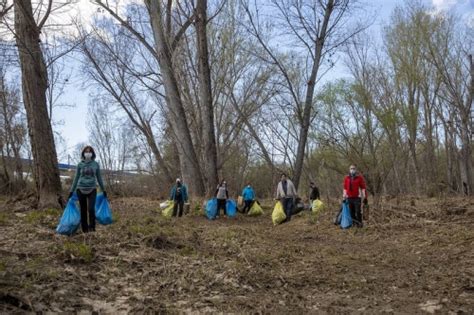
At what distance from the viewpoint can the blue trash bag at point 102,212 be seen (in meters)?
7.69

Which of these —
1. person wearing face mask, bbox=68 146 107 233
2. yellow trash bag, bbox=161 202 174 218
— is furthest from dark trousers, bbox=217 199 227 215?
person wearing face mask, bbox=68 146 107 233

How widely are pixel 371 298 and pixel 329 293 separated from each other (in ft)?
1.43

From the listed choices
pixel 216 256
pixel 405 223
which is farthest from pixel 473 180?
pixel 216 256

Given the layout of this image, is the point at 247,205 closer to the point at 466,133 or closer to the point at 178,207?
the point at 178,207

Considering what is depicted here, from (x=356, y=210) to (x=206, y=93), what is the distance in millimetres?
8635

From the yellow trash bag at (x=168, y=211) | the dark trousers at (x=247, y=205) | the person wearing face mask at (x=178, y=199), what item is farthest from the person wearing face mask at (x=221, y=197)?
the yellow trash bag at (x=168, y=211)

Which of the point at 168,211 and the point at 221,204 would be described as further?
the point at 221,204

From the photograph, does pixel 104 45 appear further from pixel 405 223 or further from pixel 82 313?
pixel 82 313

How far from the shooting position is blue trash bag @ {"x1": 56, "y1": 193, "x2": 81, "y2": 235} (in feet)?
21.4

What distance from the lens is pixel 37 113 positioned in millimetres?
9477

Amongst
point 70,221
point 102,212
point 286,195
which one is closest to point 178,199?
point 286,195

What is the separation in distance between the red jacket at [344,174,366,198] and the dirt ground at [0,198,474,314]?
70.1 inches

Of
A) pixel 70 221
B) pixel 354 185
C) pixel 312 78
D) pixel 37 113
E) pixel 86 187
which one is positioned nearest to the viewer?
pixel 70 221

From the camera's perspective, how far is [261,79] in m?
24.4
